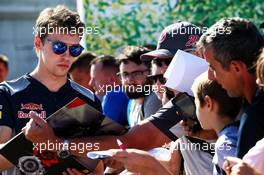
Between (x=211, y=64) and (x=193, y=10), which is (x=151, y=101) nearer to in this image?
(x=211, y=64)

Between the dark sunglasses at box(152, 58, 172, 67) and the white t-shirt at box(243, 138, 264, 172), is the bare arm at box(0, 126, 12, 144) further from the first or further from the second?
the white t-shirt at box(243, 138, 264, 172)

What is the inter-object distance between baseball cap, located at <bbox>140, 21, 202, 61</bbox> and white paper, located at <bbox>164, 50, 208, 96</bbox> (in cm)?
57

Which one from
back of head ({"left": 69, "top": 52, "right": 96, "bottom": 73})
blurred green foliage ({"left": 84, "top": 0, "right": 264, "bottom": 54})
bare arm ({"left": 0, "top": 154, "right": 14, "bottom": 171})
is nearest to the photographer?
bare arm ({"left": 0, "top": 154, "right": 14, "bottom": 171})

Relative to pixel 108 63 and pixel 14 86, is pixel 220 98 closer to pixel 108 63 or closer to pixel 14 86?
pixel 14 86

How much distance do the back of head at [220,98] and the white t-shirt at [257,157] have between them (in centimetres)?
53

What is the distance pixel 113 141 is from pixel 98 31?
4.00m

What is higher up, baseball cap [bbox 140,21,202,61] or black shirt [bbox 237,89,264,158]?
baseball cap [bbox 140,21,202,61]

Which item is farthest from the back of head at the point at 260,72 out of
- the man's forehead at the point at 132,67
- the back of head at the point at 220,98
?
the man's forehead at the point at 132,67

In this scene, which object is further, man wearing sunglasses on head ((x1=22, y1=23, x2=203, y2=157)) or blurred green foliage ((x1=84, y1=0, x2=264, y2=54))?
blurred green foliage ((x1=84, y1=0, x2=264, y2=54))

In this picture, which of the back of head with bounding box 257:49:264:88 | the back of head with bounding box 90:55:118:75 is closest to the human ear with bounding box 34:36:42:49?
the back of head with bounding box 257:49:264:88

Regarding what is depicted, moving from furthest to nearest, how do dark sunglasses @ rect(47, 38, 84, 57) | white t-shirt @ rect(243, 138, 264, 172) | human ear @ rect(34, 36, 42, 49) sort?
1. human ear @ rect(34, 36, 42, 49)
2. dark sunglasses @ rect(47, 38, 84, 57)
3. white t-shirt @ rect(243, 138, 264, 172)

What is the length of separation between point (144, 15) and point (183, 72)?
14.9 ft

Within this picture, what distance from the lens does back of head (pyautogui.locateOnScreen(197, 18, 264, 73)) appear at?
161 inches

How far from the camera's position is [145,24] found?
912 centimetres
